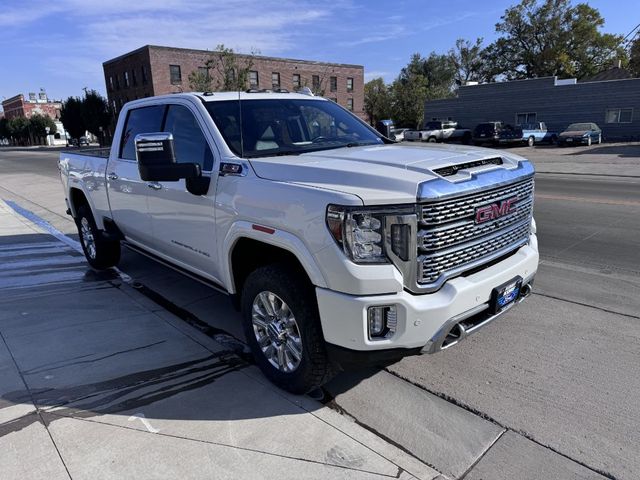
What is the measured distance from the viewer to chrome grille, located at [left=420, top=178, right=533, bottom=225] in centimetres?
268

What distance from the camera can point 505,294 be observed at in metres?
3.17

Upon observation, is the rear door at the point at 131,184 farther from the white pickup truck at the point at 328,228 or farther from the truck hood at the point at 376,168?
the truck hood at the point at 376,168

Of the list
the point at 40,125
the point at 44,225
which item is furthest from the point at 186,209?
the point at 40,125

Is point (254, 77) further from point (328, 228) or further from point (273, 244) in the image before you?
point (328, 228)

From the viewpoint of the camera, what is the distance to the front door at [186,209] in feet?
12.3

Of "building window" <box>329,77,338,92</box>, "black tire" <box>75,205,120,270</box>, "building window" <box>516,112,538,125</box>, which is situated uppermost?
"building window" <box>329,77,338,92</box>

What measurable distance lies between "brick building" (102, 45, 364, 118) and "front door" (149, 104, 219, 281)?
39970 millimetres

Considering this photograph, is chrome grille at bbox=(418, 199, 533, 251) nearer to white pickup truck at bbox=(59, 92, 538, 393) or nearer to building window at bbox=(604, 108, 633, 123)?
white pickup truck at bbox=(59, 92, 538, 393)

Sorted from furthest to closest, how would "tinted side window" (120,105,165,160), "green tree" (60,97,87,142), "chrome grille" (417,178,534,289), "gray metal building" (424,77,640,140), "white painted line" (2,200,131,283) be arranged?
1. "green tree" (60,97,87,142)
2. "gray metal building" (424,77,640,140)
3. "white painted line" (2,200,131,283)
4. "tinted side window" (120,105,165,160)
5. "chrome grille" (417,178,534,289)

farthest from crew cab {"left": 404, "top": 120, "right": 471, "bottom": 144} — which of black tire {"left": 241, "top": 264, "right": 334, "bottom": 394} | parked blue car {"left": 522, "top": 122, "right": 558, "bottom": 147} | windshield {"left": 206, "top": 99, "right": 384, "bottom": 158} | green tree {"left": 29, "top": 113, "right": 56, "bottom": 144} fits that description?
green tree {"left": 29, "top": 113, "right": 56, "bottom": 144}

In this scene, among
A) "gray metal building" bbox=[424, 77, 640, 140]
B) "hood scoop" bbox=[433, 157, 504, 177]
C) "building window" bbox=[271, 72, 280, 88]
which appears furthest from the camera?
"building window" bbox=[271, 72, 280, 88]

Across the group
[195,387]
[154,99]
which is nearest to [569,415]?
[195,387]

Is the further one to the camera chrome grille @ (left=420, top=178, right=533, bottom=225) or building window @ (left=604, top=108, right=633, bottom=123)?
building window @ (left=604, top=108, right=633, bottom=123)

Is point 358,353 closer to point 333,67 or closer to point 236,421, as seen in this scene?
point 236,421
